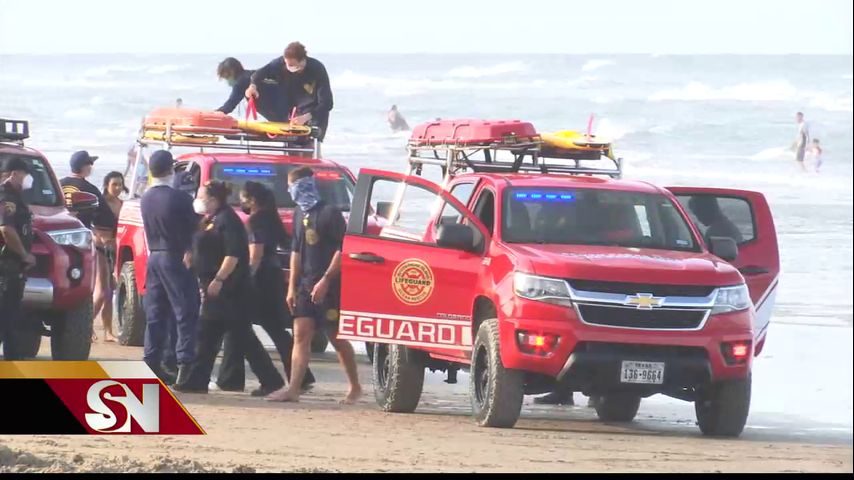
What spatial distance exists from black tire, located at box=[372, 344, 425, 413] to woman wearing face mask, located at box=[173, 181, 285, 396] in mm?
1089

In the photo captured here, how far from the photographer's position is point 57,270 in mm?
14055

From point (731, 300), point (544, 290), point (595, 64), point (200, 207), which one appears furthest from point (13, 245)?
point (595, 64)

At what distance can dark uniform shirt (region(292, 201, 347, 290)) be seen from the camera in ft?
43.1

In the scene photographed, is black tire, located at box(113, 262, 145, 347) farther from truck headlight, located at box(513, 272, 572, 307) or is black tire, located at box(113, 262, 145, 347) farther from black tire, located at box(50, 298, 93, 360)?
truck headlight, located at box(513, 272, 572, 307)

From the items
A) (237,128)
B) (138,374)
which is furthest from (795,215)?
(138,374)

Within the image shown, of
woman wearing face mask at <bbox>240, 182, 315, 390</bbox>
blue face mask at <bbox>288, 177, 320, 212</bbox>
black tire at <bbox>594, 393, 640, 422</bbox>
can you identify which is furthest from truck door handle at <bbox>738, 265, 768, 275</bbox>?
woman wearing face mask at <bbox>240, 182, 315, 390</bbox>

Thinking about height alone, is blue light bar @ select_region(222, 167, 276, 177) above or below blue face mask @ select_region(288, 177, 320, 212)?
below

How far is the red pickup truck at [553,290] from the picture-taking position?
11555 millimetres

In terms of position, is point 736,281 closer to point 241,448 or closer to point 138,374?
point 241,448

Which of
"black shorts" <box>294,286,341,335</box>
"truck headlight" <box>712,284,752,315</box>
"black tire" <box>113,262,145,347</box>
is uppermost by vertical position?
"truck headlight" <box>712,284,752,315</box>

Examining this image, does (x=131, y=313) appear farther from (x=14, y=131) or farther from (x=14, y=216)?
(x=14, y=216)

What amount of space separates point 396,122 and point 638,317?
4838 cm

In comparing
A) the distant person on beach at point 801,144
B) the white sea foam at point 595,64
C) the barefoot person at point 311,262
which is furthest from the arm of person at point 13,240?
the white sea foam at point 595,64

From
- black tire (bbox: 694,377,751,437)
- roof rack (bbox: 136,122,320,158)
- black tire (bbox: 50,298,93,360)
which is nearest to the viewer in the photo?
black tire (bbox: 694,377,751,437)
